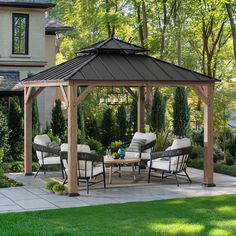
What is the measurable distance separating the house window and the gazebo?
31.2 ft

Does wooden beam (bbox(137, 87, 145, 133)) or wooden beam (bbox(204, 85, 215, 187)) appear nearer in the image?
wooden beam (bbox(204, 85, 215, 187))

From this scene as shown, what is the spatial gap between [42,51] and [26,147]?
32.2ft

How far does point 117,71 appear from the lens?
1365cm

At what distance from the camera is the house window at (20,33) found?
80.8 feet

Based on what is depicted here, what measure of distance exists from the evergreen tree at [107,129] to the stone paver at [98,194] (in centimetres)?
780

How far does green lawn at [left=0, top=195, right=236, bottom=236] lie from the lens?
9.05m

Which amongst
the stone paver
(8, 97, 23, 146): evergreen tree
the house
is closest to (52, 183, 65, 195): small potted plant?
the stone paver

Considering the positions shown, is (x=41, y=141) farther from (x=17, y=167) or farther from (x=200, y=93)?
(x=200, y=93)

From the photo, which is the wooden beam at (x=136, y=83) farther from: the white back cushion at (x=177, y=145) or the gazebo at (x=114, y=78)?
the white back cushion at (x=177, y=145)

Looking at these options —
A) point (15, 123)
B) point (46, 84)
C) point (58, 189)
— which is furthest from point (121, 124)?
point (58, 189)

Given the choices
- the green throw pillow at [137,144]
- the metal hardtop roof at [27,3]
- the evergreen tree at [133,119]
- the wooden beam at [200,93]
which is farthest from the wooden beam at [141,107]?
the metal hardtop roof at [27,3]

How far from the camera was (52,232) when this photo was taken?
891cm

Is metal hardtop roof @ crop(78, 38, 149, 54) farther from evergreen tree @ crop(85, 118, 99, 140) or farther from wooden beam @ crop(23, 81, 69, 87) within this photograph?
evergreen tree @ crop(85, 118, 99, 140)

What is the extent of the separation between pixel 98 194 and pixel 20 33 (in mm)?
13783
